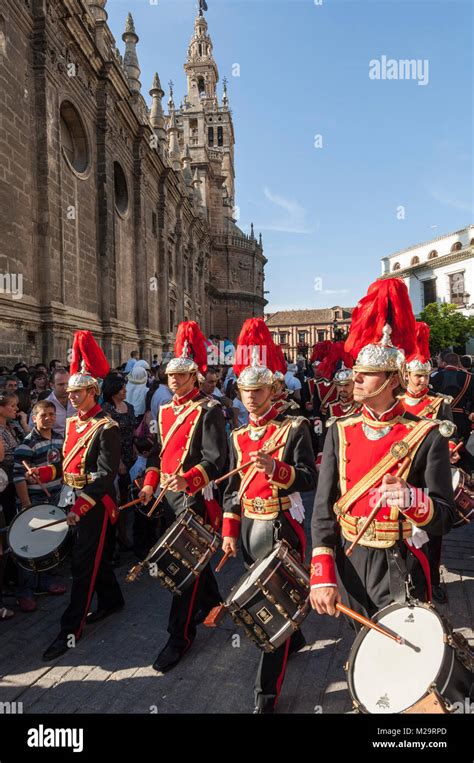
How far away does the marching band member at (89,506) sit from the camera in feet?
13.1

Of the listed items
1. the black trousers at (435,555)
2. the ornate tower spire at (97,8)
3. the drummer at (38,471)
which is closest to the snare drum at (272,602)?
the black trousers at (435,555)

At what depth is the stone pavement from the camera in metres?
3.18

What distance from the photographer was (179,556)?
3525 millimetres

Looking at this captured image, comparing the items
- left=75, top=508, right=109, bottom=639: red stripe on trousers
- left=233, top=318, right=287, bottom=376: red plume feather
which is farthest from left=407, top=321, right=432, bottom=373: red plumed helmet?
left=75, top=508, right=109, bottom=639: red stripe on trousers

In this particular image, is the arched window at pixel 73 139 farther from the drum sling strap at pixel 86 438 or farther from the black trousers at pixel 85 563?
the black trousers at pixel 85 563

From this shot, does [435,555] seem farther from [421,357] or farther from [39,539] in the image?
[39,539]

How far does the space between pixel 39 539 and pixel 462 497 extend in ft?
13.0

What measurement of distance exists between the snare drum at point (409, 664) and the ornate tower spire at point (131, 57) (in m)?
23.3

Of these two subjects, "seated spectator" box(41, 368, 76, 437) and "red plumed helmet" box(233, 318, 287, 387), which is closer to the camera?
"red plumed helmet" box(233, 318, 287, 387)

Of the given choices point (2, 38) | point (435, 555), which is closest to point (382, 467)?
point (435, 555)

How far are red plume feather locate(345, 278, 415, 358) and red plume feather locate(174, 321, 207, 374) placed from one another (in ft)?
6.15

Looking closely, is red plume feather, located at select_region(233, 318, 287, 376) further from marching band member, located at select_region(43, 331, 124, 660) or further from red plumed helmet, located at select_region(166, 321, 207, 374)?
marching band member, located at select_region(43, 331, 124, 660)

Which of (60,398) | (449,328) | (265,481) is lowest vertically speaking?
(265,481)
